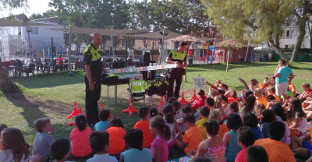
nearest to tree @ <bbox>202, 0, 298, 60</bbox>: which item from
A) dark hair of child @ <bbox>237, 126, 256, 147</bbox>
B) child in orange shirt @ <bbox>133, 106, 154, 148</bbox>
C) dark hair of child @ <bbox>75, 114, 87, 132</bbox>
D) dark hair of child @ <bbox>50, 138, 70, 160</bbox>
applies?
child in orange shirt @ <bbox>133, 106, 154, 148</bbox>

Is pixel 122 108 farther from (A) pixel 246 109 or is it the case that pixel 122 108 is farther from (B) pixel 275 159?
(B) pixel 275 159

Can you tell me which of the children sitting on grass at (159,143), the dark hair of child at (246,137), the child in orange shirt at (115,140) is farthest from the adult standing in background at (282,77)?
the child in orange shirt at (115,140)

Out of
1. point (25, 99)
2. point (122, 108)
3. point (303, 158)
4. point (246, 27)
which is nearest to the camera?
point (303, 158)

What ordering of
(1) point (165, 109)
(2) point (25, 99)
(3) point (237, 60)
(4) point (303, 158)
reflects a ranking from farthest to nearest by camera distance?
(3) point (237, 60)
(2) point (25, 99)
(1) point (165, 109)
(4) point (303, 158)

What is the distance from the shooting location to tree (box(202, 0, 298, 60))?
17078 millimetres

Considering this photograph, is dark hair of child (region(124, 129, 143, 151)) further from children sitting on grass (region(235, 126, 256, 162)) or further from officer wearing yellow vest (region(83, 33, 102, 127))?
officer wearing yellow vest (region(83, 33, 102, 127))

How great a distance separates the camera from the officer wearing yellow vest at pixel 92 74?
Result: 5.45 metres

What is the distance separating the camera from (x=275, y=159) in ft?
9.93

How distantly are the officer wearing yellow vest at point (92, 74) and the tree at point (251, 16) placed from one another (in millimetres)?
14012

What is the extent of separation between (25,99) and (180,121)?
627 cm

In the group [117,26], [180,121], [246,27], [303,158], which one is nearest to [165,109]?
[180,121]

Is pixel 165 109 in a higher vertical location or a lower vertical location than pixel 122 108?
higher

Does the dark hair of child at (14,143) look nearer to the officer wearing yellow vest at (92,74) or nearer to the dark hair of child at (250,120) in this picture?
the officer wearing yellow vest at (92,74)

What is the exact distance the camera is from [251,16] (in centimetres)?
1867
